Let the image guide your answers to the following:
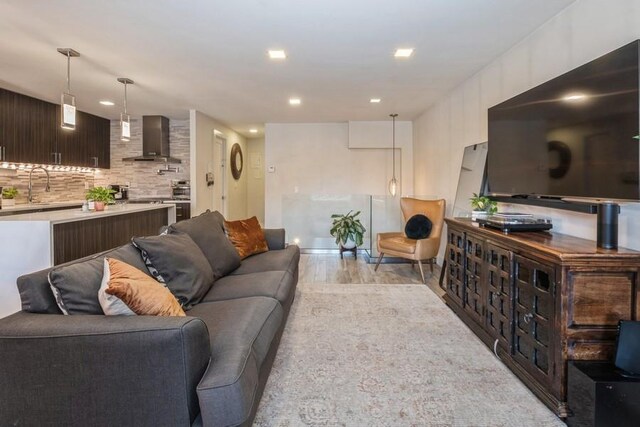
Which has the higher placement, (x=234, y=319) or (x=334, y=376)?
(x=234, y=319)

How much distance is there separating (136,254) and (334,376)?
1362mm

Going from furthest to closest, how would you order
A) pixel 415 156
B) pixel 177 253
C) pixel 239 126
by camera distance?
pixel 239 126 < pixel 415 156 < pixel 177 253

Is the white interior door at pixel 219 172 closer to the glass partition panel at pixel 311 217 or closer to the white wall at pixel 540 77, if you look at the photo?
the glass partition panel at pixel 311 217

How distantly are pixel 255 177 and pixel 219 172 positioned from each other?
217 cm

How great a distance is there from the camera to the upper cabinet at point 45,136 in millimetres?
4863

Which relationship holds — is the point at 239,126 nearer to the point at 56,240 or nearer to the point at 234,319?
the point at 56,240

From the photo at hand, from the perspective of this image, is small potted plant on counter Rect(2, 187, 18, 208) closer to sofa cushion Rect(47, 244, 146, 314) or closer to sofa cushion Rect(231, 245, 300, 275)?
sofa cushion Rect(231, 245, 300, 275)

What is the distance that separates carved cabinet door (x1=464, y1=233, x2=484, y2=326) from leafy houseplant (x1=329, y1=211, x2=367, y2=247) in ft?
9.55

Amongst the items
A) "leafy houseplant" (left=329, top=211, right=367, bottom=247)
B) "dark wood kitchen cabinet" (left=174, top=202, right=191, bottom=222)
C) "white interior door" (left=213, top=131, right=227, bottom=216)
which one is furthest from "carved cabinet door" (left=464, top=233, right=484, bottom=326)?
"white interior door" (left=213, top=131, right=227, bottom=216)

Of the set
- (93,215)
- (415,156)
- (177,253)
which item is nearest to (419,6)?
(177,253)

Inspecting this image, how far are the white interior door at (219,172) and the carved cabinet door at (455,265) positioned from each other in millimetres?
4933

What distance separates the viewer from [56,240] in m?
3.02

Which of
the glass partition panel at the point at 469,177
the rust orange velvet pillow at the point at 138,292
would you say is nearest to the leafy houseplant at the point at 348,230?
the glass partition panel at the point at 469,177

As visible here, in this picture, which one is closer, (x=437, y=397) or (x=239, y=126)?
(x=437, y=397)
